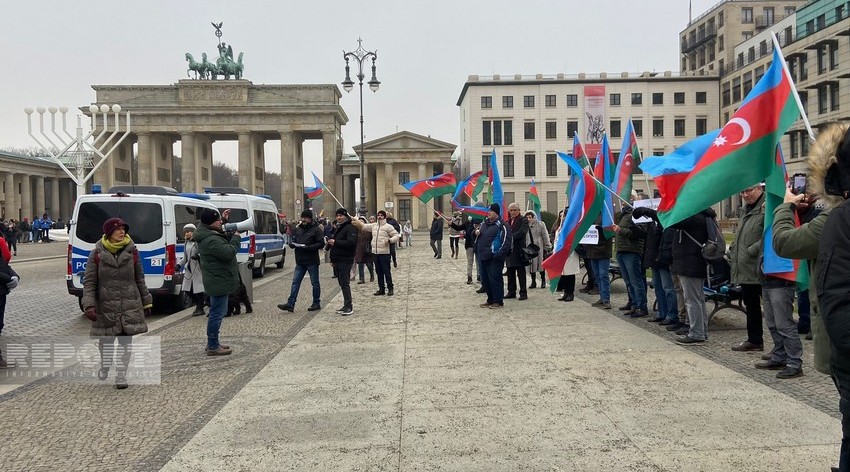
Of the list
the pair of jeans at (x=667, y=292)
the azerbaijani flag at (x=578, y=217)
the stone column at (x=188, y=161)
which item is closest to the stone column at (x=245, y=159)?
the stone column at (x=188, y=161)

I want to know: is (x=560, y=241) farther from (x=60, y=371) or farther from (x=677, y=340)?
(x=60, y=371)

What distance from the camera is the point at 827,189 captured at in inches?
124

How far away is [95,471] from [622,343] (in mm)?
6174

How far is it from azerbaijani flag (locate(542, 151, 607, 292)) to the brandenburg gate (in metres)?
61.2

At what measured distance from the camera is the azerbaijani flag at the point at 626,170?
10930mm

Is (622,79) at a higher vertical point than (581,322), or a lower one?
higher

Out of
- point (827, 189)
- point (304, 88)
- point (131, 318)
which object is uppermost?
point (304, 88)

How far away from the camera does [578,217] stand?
384 inches

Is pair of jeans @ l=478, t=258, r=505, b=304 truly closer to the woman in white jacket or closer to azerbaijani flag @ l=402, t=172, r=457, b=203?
the woman in white jacket

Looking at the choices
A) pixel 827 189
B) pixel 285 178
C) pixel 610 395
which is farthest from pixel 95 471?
pixel 285 178

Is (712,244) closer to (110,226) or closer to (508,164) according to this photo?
(110,226)

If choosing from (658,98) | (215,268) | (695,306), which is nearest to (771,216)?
(695,306)

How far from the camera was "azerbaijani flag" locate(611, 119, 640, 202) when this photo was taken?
10.9 meters

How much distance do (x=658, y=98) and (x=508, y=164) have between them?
19369 millimetres
